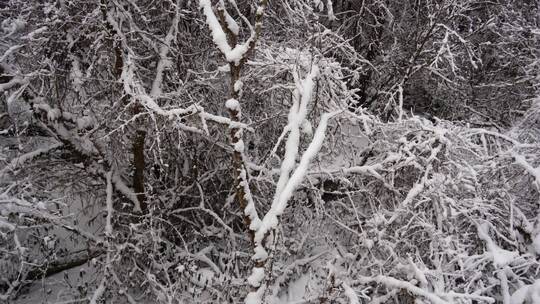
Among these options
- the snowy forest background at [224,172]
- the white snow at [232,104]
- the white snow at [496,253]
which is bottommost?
the white snow at [496,253]

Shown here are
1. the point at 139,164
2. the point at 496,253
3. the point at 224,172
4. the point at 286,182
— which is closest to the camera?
the point at 286,182

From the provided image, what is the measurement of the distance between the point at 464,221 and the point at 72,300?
497cm

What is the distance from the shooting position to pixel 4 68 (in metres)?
4.92

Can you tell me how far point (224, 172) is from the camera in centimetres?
628

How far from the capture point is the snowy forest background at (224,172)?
4258mm

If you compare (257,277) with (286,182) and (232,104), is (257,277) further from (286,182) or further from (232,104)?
(232,104)

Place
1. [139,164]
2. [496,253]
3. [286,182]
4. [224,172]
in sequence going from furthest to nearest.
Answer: [224,172]
[139,164]
[496,253]
[286,182]

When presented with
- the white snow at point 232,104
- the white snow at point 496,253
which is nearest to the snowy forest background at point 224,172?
the white snow at point 496,253

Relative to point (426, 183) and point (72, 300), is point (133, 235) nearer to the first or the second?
point (72, 300)

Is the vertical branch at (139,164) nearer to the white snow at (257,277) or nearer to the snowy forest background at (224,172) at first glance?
the snowy forest background at (224,172)

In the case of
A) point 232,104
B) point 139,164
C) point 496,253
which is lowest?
point 496,253

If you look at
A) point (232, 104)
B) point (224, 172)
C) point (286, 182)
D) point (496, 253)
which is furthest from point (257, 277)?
point (224, 172)

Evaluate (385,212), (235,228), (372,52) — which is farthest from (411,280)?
(372,52)

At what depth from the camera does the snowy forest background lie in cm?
426
